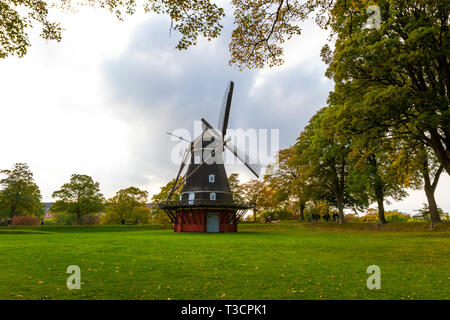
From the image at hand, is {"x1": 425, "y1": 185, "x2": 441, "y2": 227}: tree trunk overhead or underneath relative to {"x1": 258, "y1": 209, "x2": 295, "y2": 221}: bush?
overhead

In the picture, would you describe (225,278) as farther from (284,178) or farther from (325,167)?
(284,178)

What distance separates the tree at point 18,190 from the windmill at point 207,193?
2941cm

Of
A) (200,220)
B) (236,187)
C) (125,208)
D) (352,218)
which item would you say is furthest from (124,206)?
(352,218)

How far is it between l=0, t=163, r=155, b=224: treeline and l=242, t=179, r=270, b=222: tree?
1772 centimetres

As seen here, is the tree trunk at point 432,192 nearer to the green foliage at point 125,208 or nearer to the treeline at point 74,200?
the treeline at point 74,200

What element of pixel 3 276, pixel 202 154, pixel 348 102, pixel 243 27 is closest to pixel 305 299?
pixel 3 276

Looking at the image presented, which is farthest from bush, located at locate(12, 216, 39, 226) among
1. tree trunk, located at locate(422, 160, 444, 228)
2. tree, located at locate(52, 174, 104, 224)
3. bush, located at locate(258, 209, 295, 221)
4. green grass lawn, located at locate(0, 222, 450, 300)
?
tree trunk, located at locate(422, 160, 444, 228)

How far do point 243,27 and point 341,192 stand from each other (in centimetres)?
3110

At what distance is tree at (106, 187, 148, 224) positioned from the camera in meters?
52.0

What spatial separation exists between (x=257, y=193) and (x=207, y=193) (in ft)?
75.1

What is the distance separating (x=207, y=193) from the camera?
30062mm

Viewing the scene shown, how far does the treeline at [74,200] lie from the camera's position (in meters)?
43.9

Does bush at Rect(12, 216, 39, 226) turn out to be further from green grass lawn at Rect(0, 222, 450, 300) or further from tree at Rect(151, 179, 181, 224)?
green grass lawn at Rect(0, 222, 450, 300)

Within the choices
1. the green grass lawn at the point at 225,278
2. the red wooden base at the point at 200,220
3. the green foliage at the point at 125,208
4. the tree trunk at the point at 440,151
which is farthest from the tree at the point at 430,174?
the green foliage at the point at 125,208
